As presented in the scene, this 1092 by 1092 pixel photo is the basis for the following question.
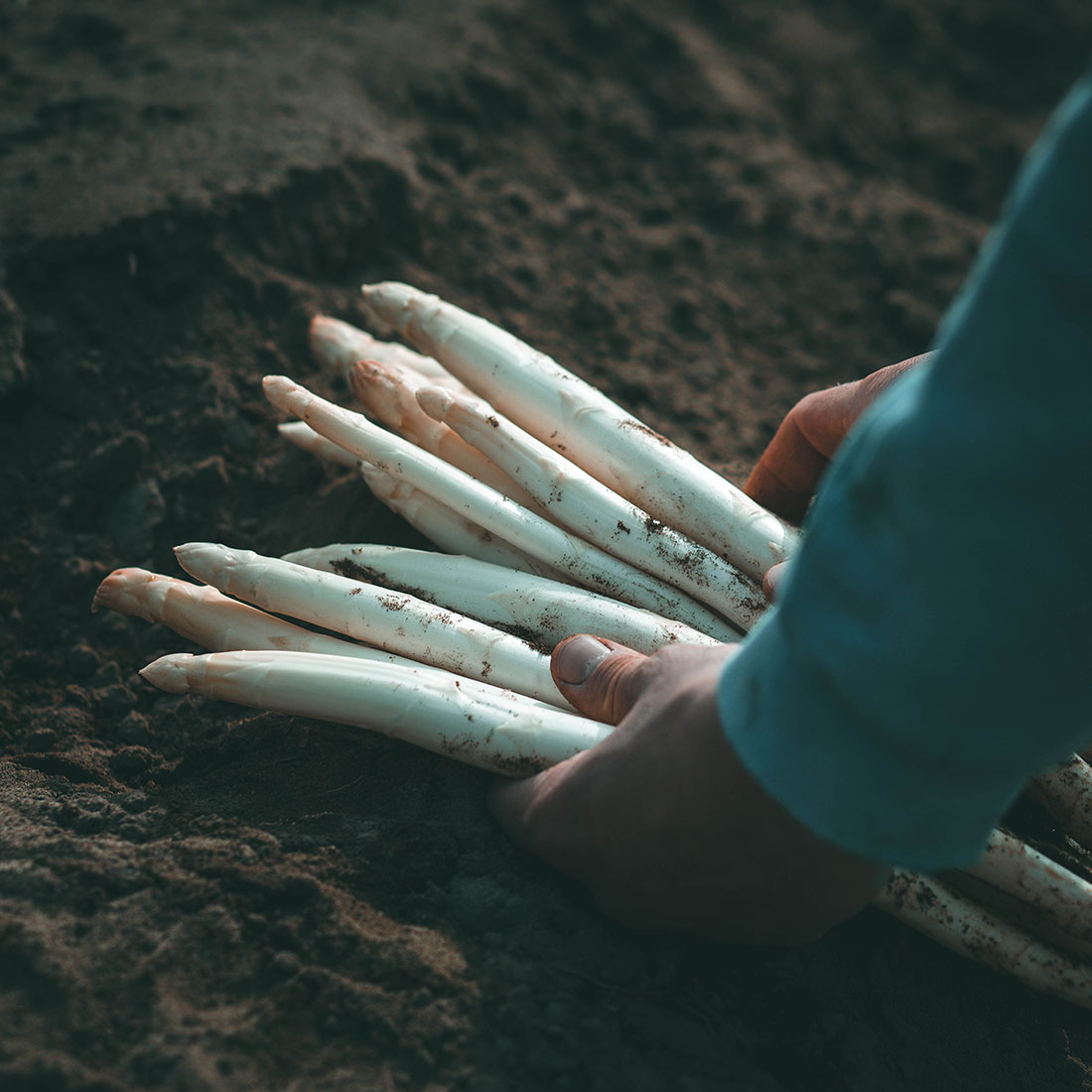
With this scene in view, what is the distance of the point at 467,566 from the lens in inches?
74.8

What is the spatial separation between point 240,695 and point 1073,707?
1.37 m

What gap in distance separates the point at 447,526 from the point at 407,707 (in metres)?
0.50

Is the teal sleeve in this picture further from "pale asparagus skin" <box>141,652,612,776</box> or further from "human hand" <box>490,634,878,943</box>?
"pale asparagus skin" <box>141,652,612,776</box>

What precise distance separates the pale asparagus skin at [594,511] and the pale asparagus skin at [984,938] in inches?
23.1

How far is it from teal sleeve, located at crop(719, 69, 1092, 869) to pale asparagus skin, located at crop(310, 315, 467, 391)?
137 cm

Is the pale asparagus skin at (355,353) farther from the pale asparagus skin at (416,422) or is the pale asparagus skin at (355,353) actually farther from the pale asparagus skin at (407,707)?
the pale asparagus skin at (407,707)

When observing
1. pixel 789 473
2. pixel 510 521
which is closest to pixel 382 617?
pixel 510 521

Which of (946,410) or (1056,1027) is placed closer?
(946,410)

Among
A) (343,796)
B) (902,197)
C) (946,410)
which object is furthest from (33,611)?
(902,197)

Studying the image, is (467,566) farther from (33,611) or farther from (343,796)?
(33,611)

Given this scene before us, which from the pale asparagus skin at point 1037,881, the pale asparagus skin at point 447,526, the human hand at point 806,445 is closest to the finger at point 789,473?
the human hand at point 806,445

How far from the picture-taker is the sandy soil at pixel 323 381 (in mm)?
1380

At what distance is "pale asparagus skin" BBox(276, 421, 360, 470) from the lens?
2.17 metres

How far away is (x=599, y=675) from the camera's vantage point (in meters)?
1.57
